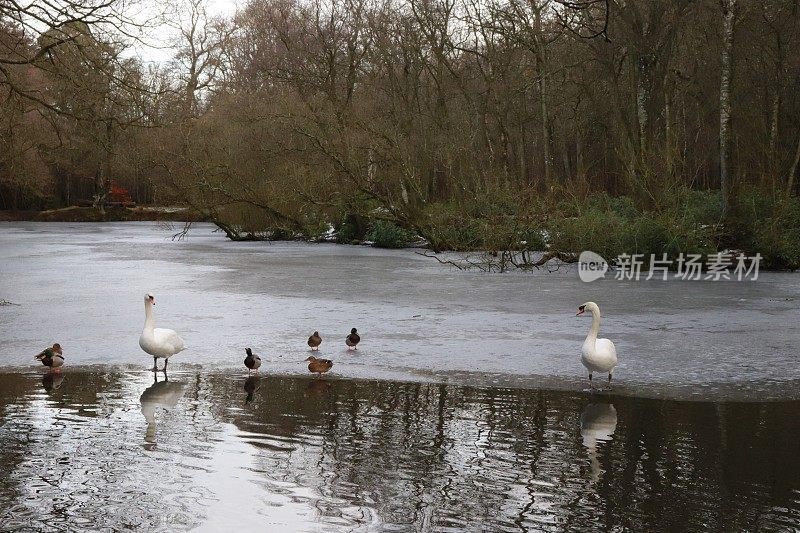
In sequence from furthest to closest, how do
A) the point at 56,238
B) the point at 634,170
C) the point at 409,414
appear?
1. the point at 56,238
2. the point at 634,170
3. the point at 409,414

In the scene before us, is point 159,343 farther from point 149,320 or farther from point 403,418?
point 403,418

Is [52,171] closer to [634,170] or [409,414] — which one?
[634,170]

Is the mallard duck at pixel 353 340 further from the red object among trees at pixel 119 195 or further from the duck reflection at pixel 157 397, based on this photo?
the red object among trees at pixel 119 195

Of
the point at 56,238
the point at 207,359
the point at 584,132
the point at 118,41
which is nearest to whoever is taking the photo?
the point at 207,359

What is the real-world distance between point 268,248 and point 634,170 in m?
14.2

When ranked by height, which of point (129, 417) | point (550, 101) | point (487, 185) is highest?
point (550, 101)

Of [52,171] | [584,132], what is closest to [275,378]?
[584,132]

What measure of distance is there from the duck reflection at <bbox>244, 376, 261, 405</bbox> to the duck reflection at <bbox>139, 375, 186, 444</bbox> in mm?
622

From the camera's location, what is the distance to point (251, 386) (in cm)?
867

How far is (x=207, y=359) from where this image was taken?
10047 millimetres

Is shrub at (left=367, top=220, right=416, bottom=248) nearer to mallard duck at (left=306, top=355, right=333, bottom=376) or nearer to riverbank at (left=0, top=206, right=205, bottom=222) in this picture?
mallard duck at (left=306, top=355, right=333, bottom=376)

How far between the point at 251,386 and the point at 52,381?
2.09 meters

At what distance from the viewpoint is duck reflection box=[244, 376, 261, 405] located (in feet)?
26.7

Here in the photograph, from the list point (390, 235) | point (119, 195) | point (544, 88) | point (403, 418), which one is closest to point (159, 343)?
point (403, 418)
